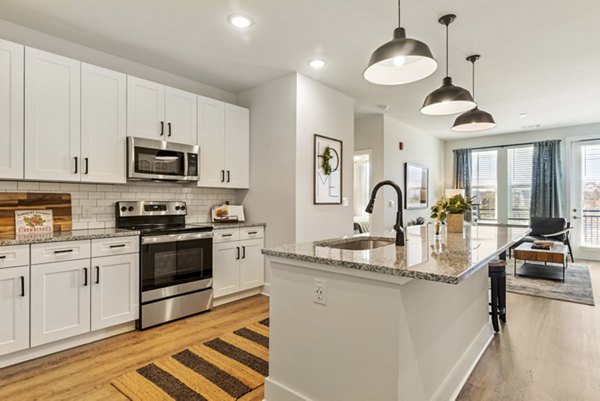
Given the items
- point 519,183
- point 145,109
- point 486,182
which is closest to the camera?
point 145,109

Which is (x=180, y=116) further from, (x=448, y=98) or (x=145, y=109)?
(x=448, y=98)

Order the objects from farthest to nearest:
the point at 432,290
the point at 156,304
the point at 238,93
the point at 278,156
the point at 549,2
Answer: the point at 238,93 → the point at 278,156 → the point at 156,304 → the point at 549,2 → the point at 432,290

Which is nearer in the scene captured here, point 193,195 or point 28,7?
point 28,7

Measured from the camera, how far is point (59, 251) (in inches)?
98.3

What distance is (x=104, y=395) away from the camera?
2.00 metres

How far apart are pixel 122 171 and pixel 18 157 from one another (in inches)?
30.0

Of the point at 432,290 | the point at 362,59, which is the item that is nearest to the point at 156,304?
the point at 432,290

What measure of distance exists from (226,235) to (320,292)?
219cm

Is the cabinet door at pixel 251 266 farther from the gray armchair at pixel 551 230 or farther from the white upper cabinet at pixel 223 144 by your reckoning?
the gray armchair at pixel 551 230

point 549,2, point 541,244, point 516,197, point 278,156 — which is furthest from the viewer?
point 516,197

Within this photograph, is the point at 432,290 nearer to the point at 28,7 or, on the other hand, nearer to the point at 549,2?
the point at 549,2

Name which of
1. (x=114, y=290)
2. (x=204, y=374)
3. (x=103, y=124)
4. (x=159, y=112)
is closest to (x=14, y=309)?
(x=114, y=290)

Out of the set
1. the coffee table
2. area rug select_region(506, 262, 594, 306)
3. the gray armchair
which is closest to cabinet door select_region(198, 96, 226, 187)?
area rug select_region(506, 262, 594, 306)

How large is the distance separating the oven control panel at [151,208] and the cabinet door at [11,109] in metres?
0.91
